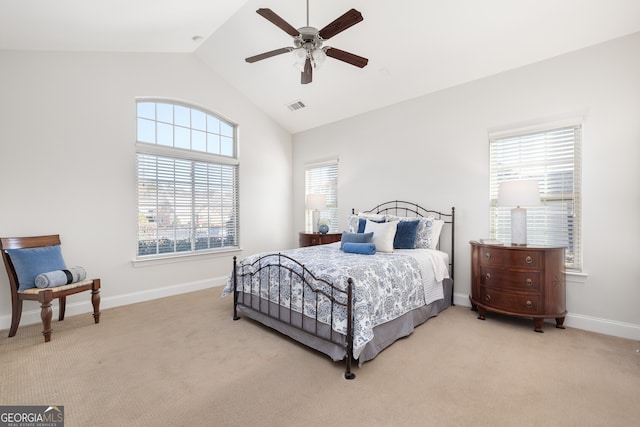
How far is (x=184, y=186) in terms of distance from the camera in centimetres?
470

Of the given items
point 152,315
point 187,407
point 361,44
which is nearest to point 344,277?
point 187,407

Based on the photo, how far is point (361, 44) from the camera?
366 cm

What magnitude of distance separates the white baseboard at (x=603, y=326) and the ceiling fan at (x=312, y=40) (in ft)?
11.4

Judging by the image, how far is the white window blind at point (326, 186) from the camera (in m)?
5.55

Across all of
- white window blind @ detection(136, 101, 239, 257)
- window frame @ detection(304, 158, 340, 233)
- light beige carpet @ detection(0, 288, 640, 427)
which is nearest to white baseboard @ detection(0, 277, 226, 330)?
light beige carpet @ detection(0, 288, 640, 427)

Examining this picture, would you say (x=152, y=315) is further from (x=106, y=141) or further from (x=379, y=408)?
(x=379, y=408)

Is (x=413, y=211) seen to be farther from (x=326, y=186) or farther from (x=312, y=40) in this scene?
(x=312, y=40)

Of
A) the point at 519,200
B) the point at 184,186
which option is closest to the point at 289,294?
the point at 519,200

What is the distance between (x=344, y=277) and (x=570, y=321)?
269 centimetres

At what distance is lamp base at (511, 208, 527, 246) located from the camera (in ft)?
10.6

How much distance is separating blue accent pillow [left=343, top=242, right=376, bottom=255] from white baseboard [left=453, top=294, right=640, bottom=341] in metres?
2.15

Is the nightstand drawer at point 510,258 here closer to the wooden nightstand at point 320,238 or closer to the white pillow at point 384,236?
the white pillow at point 384,236

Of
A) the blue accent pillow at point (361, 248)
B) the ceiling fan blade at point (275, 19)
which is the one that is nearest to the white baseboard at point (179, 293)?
the blue accent pillow at point (361, 248)

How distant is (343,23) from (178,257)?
3934 millimetres
